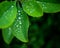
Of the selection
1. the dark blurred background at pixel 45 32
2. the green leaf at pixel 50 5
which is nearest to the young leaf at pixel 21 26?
the green leaf at pixel 50 5

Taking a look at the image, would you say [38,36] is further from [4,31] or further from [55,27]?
[4,31]

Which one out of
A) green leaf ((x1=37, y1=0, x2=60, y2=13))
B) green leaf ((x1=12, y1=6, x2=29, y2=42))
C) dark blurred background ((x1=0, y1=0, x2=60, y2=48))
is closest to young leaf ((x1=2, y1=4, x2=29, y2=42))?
green leaf ((x1=12, y1=6, x2=29, y2=42))

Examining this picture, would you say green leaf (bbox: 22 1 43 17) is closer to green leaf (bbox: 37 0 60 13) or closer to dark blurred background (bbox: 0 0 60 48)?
→ green leaf (bbox: 37 0 60 13)

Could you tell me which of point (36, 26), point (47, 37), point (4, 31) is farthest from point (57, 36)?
point (4, 31)

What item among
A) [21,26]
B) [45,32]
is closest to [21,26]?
[21,26]

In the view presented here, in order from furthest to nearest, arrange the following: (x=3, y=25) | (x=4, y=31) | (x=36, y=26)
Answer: (x=36, y=26) → (x=4, y=31) → (x=3, y=25)
